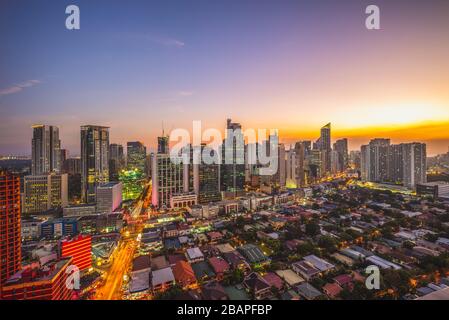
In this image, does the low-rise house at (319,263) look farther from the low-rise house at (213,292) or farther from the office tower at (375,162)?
the office tower at (375,162)

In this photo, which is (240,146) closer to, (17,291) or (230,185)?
(230,185)

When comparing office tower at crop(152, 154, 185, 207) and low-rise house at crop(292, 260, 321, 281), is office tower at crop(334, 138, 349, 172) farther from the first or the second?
low-rise house at crop(292, 260, 321, 281)

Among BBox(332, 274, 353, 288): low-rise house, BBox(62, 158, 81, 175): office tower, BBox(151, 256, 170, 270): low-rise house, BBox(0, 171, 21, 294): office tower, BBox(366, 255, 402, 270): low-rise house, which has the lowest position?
BBox(151, 256, 170, 270): low-rise house

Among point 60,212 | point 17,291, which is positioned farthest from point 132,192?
point 17,291

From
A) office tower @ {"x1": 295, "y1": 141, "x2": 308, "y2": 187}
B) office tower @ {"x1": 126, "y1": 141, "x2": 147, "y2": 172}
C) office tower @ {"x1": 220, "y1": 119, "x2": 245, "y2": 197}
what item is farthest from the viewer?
office tower @ {"x1": 126, "y1": 141, "x2": 147, "y2": 172}

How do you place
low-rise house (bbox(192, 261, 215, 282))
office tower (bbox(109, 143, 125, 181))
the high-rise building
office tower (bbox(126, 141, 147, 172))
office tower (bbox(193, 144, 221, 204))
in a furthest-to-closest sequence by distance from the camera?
1. office tower (bbox(126, 141, 147, 172))
2. office tower (bbox(109, 143, 125, 181))
3. the high-rise building
4. office tower (bbox(193, 144, 221, 204))
5. low-rise house (bbox(192, 261, 215, 282))

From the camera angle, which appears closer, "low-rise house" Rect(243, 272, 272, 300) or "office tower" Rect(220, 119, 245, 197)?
"low-rise house" Rect(243, 272, 272, 300)

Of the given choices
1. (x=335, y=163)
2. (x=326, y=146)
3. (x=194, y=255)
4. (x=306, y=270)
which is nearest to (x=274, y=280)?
(x=306, y=270)

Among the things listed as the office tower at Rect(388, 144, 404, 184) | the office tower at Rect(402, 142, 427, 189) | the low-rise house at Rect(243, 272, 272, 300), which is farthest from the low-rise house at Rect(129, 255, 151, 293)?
the office tower at Rect(388, 144, 404, 184)
